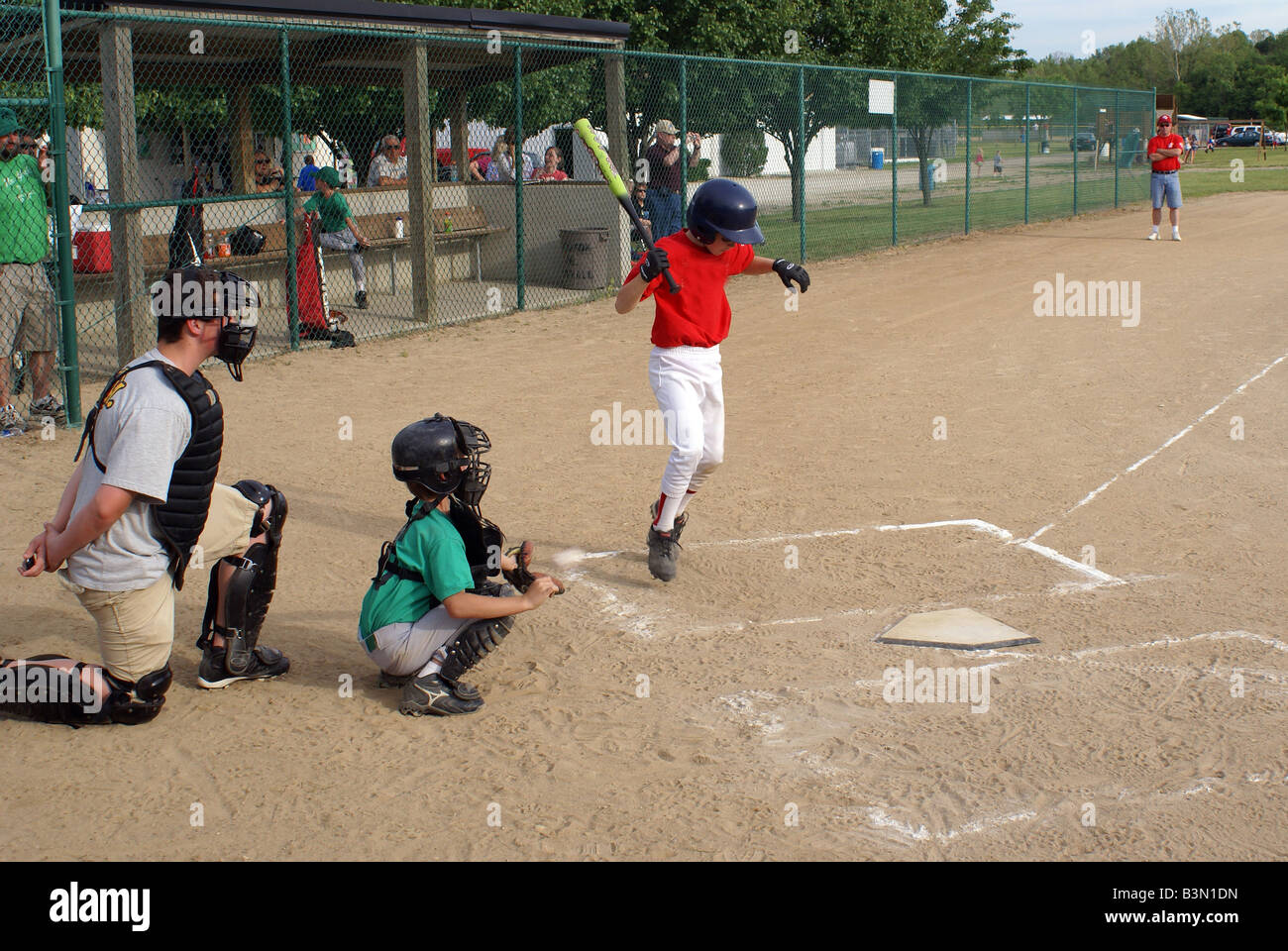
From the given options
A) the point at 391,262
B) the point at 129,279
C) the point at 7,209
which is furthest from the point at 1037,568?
the point at 391,262

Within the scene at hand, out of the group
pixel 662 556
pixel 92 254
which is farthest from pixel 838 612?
pixel 92 254

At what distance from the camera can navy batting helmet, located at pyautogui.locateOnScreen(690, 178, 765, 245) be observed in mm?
5410

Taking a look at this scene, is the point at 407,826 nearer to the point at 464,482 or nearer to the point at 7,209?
the point at 464,482

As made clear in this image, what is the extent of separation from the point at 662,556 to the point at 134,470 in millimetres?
2554

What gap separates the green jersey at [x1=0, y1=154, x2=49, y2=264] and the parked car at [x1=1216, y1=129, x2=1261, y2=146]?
69.4 meters

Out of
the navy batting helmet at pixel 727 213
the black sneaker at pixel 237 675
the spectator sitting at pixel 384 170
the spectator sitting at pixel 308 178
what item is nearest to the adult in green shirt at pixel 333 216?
the spectator sitting at pixel 308 178

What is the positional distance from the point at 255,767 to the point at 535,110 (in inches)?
807

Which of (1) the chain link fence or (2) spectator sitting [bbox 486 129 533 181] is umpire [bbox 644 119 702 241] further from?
(2) spectator sitting [bbox 486 129 533 181]

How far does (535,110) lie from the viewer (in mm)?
22984

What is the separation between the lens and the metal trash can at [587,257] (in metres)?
15.7

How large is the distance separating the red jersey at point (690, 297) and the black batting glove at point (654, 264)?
0.77 feet

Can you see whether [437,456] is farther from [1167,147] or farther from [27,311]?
[1167,147]

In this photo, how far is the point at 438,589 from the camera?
4293mm

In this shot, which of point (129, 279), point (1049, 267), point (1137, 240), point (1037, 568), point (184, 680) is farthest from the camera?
point (1137, 240)
